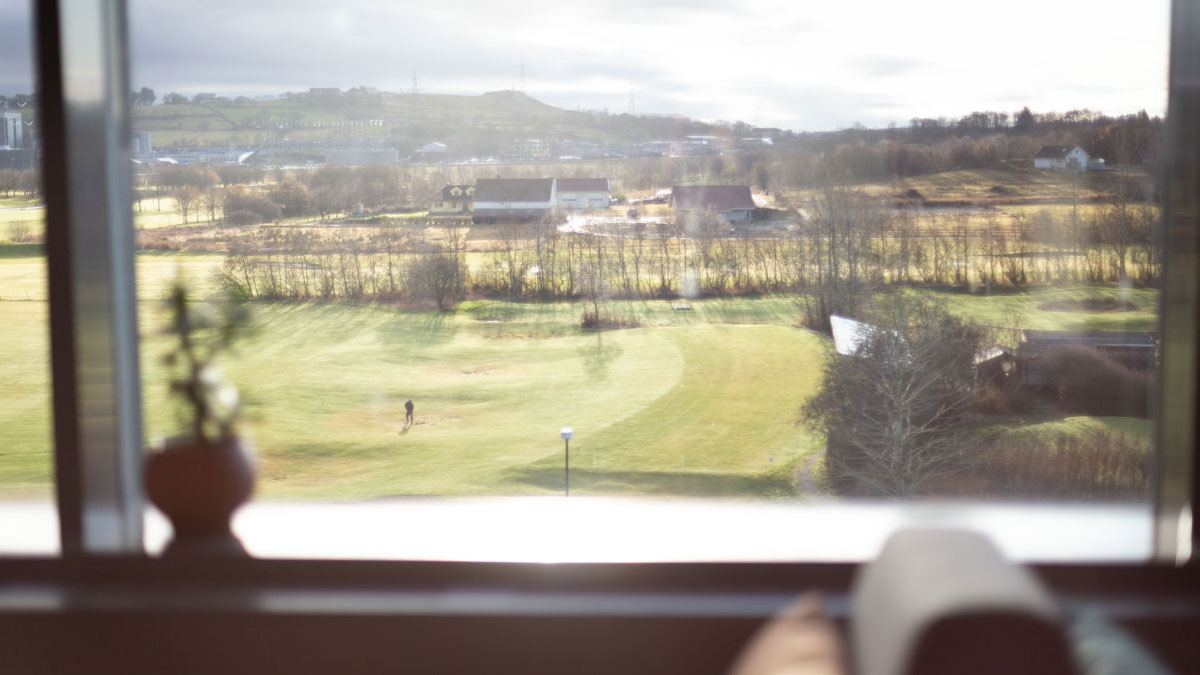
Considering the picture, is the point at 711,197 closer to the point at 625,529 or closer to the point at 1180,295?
the point at 625,529

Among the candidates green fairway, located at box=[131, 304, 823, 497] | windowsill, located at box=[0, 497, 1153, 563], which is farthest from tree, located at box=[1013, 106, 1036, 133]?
windowsill, located at box=[0, 497, 1153, 563]

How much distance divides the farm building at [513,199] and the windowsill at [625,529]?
0.82 m

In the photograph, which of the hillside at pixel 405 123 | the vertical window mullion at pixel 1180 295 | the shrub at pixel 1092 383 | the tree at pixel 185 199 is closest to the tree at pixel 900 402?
the shrub at pixel 1092 383

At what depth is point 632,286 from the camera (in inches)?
103

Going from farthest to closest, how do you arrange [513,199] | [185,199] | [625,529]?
[513,199], [185,199], [625,529]

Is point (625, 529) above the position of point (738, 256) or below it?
below

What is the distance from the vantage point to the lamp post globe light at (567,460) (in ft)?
8.36

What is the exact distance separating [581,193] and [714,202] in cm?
39

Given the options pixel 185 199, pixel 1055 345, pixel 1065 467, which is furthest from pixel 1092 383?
pixel 185 199

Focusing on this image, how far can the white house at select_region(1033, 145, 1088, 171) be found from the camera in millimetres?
2455

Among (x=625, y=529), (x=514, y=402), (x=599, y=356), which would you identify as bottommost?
(x=625, y=529)

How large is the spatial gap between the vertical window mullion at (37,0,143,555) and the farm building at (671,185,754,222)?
1.53m

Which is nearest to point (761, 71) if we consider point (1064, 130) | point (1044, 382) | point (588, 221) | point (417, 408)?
point (588, 221)

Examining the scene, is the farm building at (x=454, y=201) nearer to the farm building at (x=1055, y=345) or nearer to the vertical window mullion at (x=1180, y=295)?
the farm building at (x=1055, y=345)
